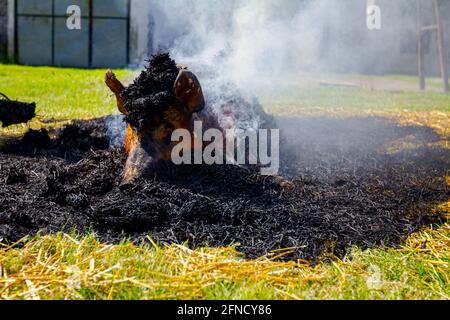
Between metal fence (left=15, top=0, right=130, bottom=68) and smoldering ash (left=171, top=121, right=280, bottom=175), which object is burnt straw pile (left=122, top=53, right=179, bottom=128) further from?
metal fence (left=15, top=0, right=130, bottom=68)

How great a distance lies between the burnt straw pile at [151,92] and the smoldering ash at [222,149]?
24 centimetres

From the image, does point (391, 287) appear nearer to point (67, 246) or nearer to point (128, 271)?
point (128, 271)

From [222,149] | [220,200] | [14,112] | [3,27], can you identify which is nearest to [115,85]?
[222,149]

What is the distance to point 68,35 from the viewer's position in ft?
56.0

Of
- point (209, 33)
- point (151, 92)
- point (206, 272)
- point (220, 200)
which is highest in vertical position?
point (209, 33)

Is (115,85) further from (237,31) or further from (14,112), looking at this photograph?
(237,31)

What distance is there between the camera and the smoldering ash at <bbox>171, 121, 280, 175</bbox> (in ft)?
13.1

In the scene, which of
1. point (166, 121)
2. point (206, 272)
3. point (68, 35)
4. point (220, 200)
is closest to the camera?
point (206, 272)

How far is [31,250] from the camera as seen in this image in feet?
9.57

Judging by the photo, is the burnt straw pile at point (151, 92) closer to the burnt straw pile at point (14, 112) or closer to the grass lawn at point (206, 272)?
the grass lawn at point (206, 272)

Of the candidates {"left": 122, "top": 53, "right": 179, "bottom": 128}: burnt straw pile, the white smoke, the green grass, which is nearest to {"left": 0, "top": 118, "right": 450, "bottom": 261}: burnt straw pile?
{"left": 122, "top": 53, "right": 179, "bottom": 128}: burnt straw pile

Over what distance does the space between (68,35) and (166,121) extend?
1428cm

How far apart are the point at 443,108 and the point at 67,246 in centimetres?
769

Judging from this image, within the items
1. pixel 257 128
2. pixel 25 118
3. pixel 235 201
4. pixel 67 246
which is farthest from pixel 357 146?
pixel 67 246
